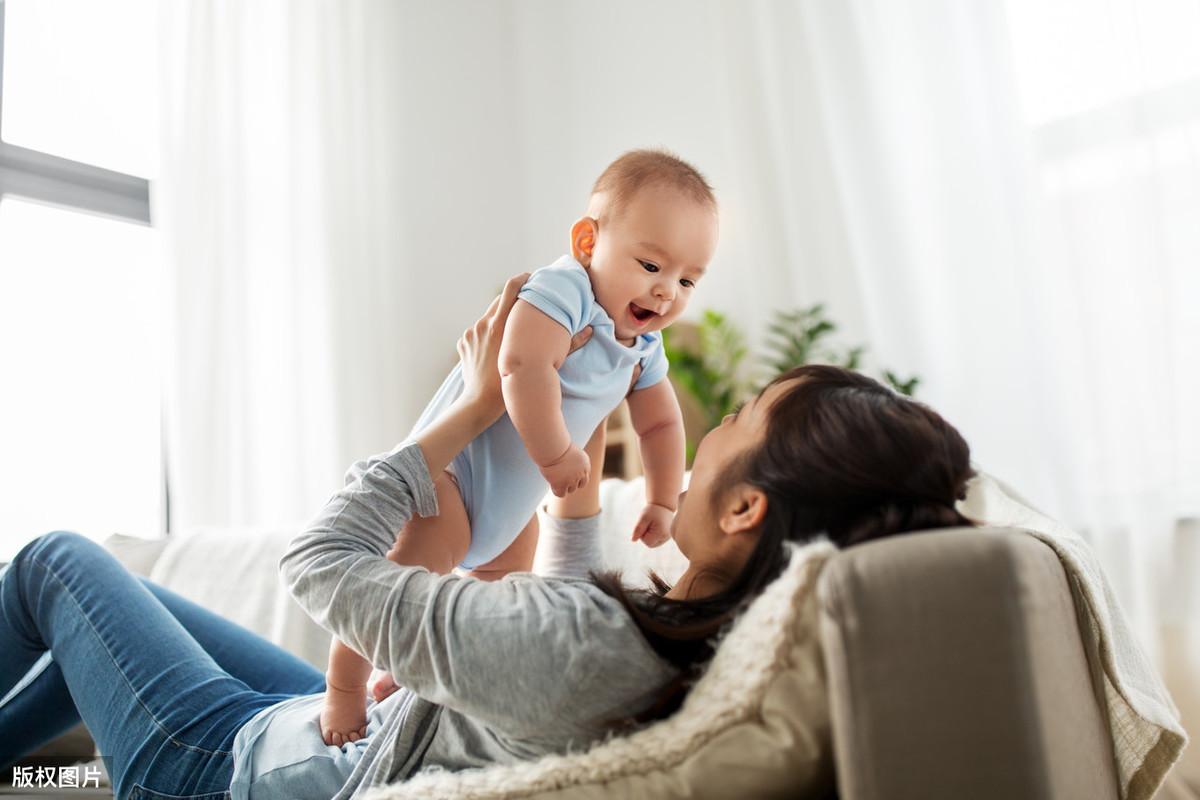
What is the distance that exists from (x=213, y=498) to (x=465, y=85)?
2.14 m

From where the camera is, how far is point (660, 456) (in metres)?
1.21

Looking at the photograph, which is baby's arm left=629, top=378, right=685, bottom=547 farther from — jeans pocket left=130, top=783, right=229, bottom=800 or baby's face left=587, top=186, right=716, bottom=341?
jeans pocket left=130, top=783, right=229, bottom=800

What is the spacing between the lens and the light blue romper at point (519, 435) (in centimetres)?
105

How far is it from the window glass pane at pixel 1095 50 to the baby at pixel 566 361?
1709mm

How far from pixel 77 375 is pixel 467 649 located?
2.45 meters

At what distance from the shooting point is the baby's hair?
1.06 meters

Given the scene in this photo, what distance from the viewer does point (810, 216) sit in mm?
2869

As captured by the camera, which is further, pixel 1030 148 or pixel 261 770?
pixel 1030 148

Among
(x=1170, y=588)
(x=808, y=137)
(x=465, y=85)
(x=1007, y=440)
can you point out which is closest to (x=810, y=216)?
(x=808, y=137)

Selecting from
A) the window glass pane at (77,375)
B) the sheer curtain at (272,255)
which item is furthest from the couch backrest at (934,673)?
the window glass pane at (77,375)

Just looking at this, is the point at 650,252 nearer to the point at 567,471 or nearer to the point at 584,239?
the point at 584,239

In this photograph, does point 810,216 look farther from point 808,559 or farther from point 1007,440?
point 808,559

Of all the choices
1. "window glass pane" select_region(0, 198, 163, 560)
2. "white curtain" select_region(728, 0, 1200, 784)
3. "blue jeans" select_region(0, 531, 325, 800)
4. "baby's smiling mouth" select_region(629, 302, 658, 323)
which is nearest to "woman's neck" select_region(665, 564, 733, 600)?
"baby's smiling mouth" select_region(629, 302, 658, 323)

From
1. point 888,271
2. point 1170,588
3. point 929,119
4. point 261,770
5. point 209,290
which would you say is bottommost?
point 1170,588
